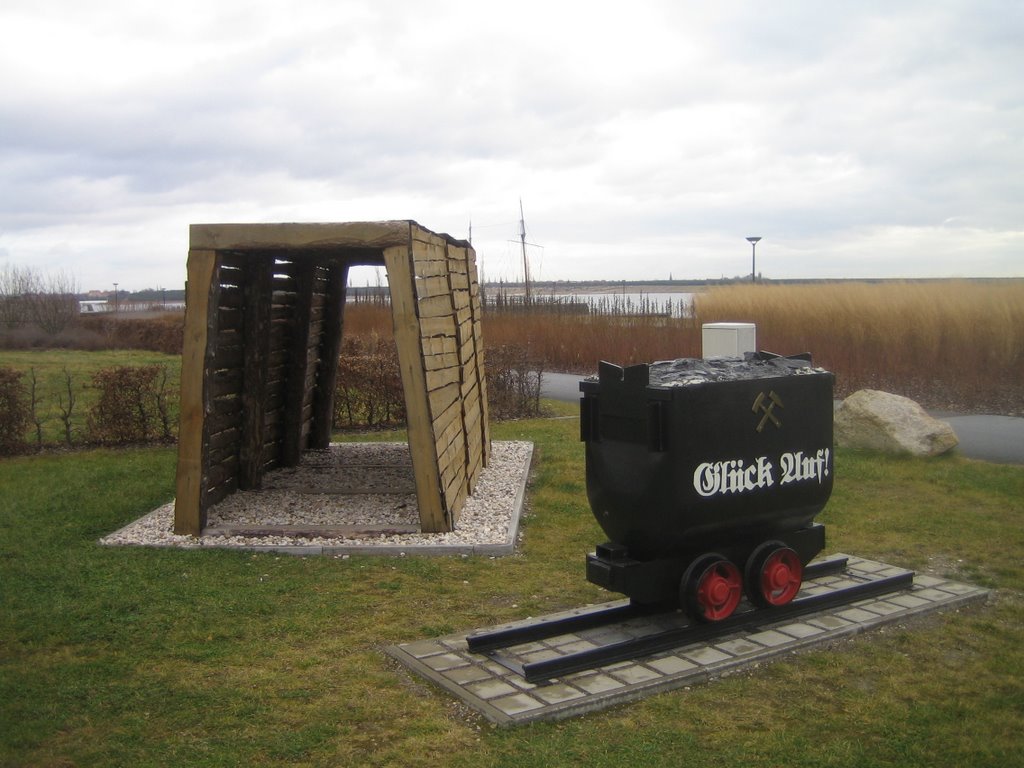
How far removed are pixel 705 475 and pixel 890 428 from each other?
22.3 feet

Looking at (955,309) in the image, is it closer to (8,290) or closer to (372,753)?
(372,753)

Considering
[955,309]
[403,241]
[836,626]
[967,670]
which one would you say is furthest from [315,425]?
[955,309]

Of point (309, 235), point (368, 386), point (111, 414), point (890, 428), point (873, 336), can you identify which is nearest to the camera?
point (309, 235)

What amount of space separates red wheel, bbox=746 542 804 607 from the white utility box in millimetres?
3609

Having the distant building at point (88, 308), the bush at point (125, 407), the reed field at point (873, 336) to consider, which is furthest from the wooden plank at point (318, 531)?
the distant building at point (88, 308)

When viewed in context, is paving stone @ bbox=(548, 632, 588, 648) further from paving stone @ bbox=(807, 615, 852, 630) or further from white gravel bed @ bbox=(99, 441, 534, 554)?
white gravel bed @ bbox=(99, 441, 534, 554)

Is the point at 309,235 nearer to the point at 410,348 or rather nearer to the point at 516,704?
the point at 410,348

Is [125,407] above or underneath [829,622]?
above

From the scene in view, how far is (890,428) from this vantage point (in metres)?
10.8

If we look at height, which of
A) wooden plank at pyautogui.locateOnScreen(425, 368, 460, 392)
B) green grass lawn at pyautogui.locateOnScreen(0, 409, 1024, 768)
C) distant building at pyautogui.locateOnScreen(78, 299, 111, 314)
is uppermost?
distant building at pyautogui.locateOnScreen(78, 299, 111, 314)

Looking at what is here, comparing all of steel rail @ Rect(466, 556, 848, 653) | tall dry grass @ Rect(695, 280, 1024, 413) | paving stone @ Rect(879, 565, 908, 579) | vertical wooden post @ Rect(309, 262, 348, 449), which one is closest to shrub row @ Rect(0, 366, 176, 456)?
vertical wooden post @ Rect(309, 262, 348, 449)

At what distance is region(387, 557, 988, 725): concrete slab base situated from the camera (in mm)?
4375

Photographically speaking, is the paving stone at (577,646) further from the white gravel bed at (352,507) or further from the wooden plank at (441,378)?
the wooden plank at (441,378)

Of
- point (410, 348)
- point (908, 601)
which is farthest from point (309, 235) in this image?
point (908, 601)
